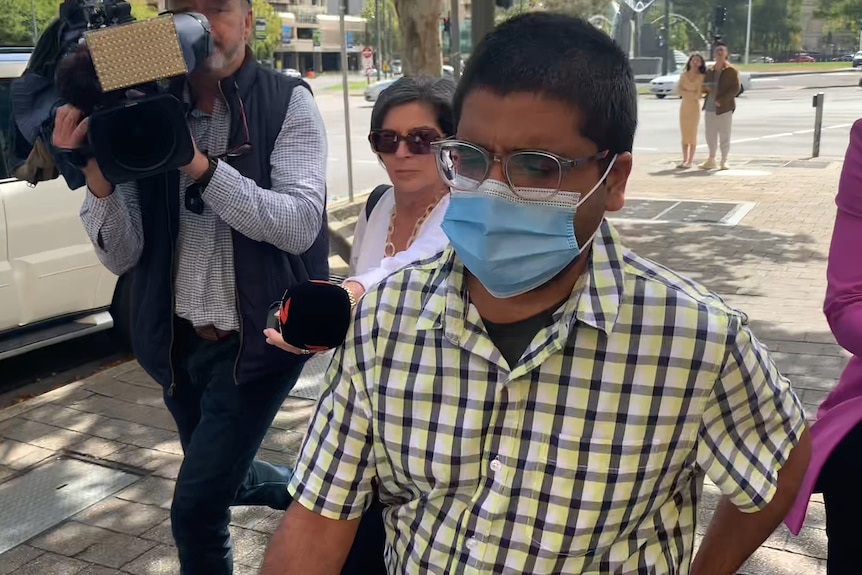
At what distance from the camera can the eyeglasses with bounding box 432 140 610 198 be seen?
57.3 inches

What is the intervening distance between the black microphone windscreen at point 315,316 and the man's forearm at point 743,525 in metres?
0.76

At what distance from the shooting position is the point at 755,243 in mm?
8711

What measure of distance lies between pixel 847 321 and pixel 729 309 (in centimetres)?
79

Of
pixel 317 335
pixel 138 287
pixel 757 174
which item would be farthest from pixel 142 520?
pixel 757 174

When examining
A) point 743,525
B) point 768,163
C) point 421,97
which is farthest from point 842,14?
point 743,525

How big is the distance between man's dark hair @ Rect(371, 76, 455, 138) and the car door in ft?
11.1

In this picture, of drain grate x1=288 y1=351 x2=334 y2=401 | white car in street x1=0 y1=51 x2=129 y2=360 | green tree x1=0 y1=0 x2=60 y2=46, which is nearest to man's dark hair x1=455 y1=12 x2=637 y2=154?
drain grate x1=288 y1=351 x2=334 y2=401

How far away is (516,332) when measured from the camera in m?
1.53

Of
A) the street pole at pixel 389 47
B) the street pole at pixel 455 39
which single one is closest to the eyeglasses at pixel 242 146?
the street pole at pixel 455 39

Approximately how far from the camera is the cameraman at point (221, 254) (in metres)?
2.45

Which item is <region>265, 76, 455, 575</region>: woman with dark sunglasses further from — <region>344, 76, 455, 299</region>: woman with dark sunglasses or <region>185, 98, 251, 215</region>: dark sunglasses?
<region>185, 98, 251, 215</region>: dark sunglasses

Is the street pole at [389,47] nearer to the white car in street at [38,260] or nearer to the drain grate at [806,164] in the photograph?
the drain grate at [806,164]

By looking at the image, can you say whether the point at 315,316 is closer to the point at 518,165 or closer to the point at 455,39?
the point at 518,165

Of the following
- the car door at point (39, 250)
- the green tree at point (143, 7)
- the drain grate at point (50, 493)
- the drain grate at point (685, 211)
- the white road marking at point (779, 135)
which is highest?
the green tree at point (143, 7)
